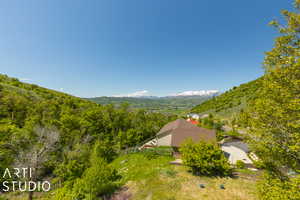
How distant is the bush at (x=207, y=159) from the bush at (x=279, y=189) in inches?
217

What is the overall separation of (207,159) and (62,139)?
90.8 ft

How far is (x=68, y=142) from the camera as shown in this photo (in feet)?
82.8

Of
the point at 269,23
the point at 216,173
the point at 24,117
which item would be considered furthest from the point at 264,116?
the point at 24,117

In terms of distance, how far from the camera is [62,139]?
2462 centimetres

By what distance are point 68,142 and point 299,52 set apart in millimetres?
33578

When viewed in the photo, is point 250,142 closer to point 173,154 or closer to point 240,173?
point 240,173

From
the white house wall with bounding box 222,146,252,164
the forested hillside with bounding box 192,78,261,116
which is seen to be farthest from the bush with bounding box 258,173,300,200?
the forested hillside with bounding box 192,78,261,116

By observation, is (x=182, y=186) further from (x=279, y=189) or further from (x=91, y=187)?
(x=91, y=187)

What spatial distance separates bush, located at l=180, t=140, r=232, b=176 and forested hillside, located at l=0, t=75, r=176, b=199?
870 centimetres

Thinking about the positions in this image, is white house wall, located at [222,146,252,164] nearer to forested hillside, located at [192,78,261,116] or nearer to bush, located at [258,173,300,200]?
bush, located at [258,173,300,200]

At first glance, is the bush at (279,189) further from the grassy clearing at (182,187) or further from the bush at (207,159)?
the bush at (207,159)

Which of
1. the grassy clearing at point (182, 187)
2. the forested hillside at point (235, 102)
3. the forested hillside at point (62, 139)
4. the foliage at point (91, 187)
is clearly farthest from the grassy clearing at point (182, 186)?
the forested hillside at point (235, 102)

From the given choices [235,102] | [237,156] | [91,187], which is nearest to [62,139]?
[91,187]

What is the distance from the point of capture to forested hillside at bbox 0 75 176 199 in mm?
13133
